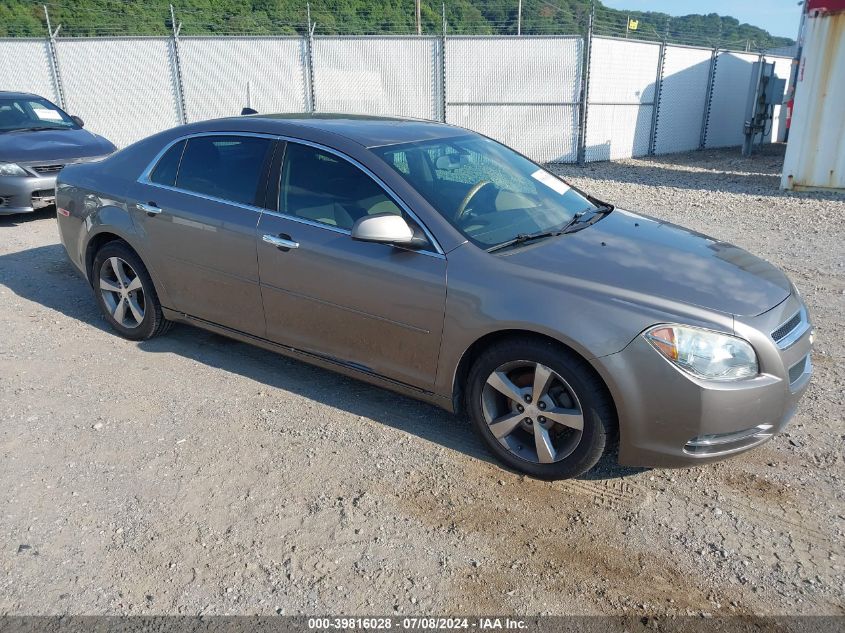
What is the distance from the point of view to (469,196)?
3822 mm

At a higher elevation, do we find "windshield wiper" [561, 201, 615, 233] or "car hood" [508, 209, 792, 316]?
"windshield wiper" [561, 201, 615, 233]

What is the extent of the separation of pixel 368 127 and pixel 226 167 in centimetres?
95

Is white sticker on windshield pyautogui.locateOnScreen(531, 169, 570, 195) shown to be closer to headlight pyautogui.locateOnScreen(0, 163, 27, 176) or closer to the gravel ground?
the gravel ground

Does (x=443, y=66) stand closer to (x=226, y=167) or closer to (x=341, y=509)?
(x=226, y=167)

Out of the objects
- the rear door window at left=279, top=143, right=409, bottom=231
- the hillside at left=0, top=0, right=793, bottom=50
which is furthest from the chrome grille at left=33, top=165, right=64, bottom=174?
the hillside at left=0, top=0, right=793, bottom=50

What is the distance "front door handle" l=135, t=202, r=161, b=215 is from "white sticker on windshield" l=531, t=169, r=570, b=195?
8.18 ft

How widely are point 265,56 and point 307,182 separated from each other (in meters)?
12.7

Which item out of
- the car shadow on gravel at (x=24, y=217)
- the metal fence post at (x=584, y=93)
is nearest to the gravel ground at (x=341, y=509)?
the car shadow on gravel at (x=24, y=217)

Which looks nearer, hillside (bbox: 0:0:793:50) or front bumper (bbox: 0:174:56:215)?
front bumper (bbox: 0:174:56:215)

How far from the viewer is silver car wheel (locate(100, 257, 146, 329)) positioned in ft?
16.3

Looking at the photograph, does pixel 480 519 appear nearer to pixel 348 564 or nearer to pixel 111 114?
pixel 348 564

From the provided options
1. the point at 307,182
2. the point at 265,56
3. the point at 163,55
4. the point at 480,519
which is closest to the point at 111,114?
the point at 163,55

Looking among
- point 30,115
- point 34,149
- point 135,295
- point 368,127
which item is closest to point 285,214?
point 368,127

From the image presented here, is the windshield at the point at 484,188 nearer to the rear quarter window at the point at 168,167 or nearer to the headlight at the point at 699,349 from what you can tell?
the headlight at the point at 699,349
